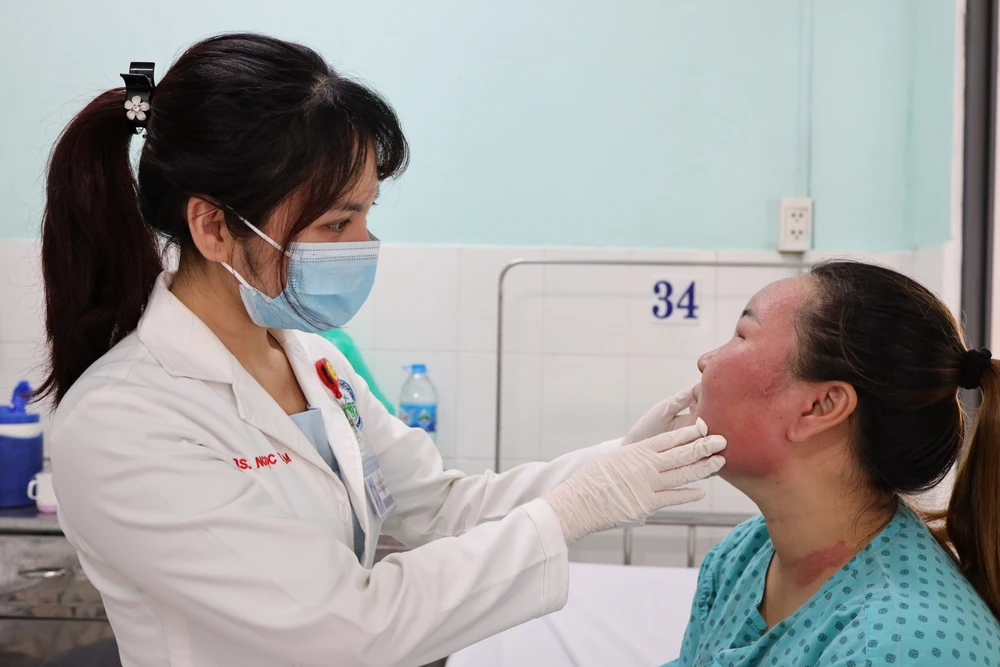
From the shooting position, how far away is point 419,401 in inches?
103

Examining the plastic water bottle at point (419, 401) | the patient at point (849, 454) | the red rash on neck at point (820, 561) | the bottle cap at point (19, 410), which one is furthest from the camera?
the plastic water bottle at point (419, 401)

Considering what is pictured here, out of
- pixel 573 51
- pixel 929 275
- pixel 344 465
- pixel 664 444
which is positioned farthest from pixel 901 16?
pixel 344 465

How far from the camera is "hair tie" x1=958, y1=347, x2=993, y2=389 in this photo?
1.14m

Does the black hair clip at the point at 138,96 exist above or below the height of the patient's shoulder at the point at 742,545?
above

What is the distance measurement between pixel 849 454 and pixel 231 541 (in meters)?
0.85

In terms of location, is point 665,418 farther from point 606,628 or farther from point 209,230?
point 209,230

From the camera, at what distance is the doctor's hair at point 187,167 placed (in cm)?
112

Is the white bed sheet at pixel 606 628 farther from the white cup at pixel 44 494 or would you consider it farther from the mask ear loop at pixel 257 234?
the white cup at pixel 44 494

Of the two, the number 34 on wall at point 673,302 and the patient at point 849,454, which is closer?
the patient at point 849,454

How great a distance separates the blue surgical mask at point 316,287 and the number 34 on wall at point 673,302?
1478 mm

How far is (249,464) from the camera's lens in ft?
3.82

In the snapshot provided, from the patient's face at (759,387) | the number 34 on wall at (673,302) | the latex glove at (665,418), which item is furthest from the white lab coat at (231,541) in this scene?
the number 34 on wall at (673,302)

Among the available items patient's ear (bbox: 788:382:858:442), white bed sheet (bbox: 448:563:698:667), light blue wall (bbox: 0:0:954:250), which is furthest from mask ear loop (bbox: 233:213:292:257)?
light blue wall (bbox: 0:0:954:250)

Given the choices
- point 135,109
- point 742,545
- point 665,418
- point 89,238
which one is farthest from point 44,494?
point 742,545
